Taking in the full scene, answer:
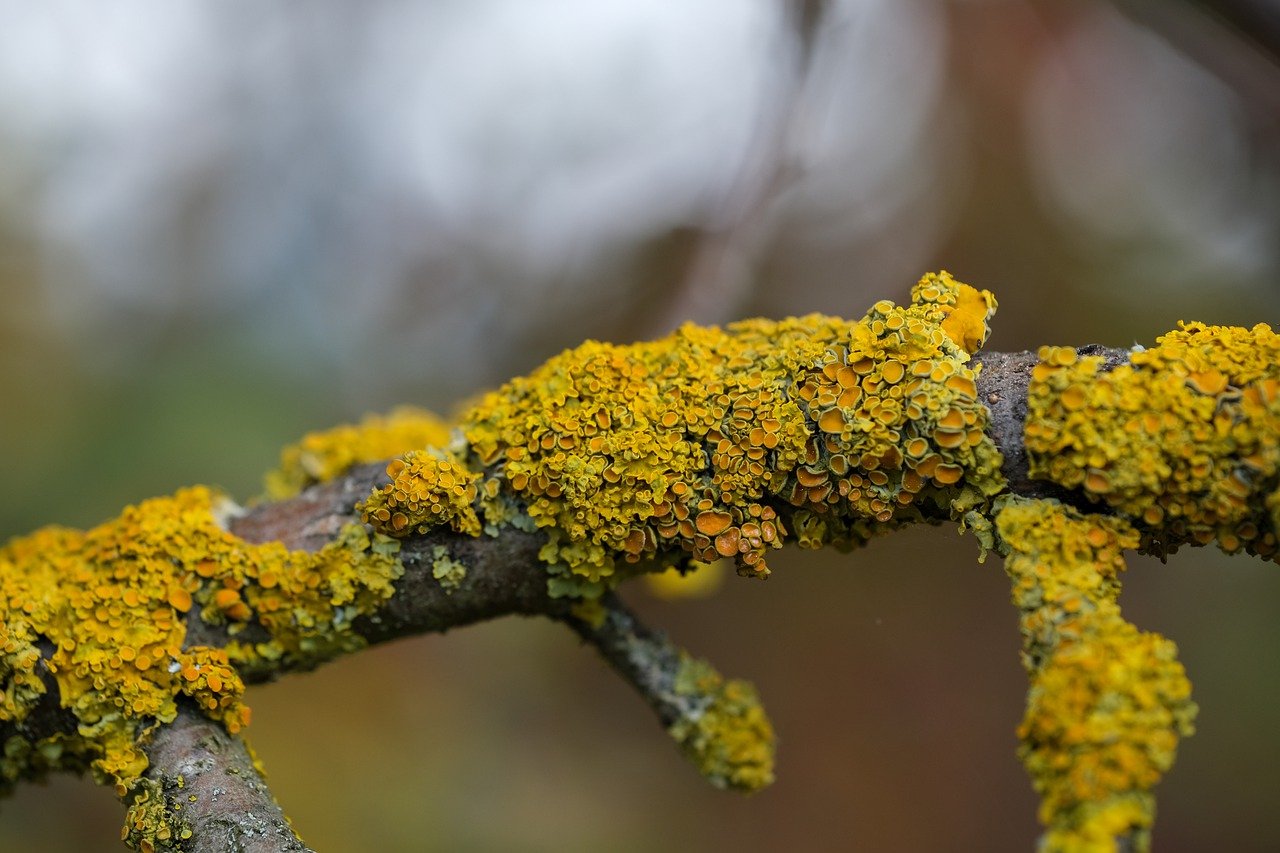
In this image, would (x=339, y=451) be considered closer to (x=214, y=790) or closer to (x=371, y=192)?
(x=214, y=790)

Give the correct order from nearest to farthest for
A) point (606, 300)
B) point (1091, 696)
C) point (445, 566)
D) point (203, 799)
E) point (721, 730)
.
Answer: point (1091, 696)
point (203, 799)
point (445, 566)
point (721, 730)
point (606, 300)

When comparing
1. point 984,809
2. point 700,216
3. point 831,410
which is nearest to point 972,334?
point 831,410

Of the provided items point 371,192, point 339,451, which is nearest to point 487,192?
point 371,192

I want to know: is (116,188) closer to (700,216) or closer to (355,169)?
(355,169)

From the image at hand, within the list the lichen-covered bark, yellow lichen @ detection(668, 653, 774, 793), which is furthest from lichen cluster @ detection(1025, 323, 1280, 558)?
yellow lichen @ detection(668, 653, 774, 793)

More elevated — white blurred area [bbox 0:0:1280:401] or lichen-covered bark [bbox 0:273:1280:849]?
white blurred area [bbox 0:0:1280:401]

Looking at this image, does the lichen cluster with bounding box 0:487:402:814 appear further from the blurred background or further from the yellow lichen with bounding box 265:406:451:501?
the blurred background
